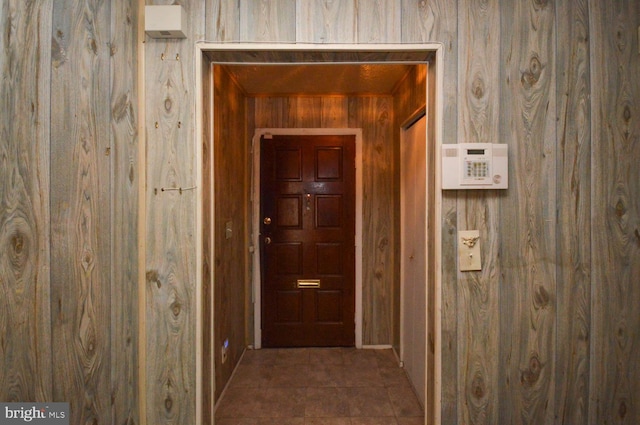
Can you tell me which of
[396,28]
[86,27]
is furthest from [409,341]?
[86,27]

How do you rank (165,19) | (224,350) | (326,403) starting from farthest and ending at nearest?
(224,350), (326,403), (165,19)

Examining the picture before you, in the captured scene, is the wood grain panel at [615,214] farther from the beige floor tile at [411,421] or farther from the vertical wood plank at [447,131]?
the beige floor tile at [411,421]

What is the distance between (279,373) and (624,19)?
3067 mm

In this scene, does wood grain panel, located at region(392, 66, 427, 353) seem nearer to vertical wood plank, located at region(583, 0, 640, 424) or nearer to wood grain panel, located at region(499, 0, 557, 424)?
wood grain panel, located at region(499, 0, 557, 424)

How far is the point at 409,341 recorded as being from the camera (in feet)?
9.28

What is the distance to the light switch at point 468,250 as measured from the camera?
5.13 feet

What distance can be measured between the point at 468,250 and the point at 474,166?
0.37 m

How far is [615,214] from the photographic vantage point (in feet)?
5.22

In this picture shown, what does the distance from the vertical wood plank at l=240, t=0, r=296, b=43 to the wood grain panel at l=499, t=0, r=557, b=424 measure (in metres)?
0.95

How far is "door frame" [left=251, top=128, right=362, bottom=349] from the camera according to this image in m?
3.33

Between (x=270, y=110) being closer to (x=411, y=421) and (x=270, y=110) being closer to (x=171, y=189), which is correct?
(x=171, y=189)

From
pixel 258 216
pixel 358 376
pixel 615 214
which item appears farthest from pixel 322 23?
pixel 358 376

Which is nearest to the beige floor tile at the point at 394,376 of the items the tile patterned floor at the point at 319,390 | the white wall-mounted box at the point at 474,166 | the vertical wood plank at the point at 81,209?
the tile patterned floor at the point at 319,390

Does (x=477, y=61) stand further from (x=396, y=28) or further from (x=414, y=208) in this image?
(x=414, y=208)
